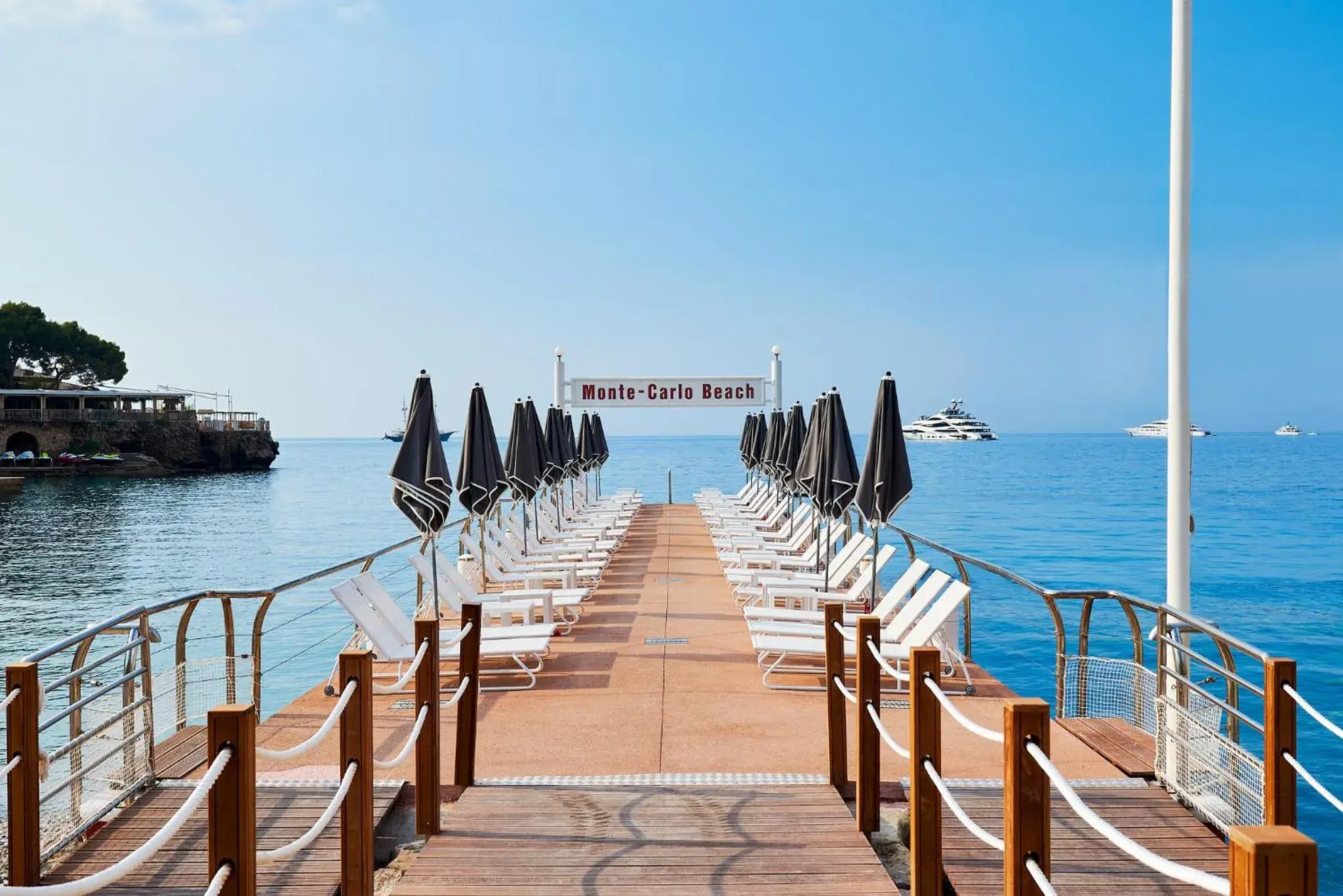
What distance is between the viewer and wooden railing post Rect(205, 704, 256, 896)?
2299 millimetres

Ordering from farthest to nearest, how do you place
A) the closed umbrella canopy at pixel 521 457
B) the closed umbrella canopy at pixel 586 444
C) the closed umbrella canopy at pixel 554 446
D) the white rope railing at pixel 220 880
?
the closed umbrella canopy at pixel 586 444 < the closed umbrella canopy at pixel 554 446 < the closed umbrella canopy at pixel 521 457 < the white rope railing at pixel 220 880

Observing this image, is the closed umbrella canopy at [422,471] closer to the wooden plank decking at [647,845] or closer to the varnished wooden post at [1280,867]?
the wooden plank decking at [647,845]

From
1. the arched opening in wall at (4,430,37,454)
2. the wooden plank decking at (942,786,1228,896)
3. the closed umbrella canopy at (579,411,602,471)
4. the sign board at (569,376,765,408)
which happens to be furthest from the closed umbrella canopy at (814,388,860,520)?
the arched opening in wall at (4,430,37,454)

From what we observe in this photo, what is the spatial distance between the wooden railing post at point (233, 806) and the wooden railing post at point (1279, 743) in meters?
3.08

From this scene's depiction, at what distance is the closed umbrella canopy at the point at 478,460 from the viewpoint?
8.66 metres

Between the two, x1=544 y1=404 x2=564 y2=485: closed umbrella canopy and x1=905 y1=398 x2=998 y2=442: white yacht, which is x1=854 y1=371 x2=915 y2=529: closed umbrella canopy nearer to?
x1=544 y1=404 x2=564 y2=485: closed umbrella canopy

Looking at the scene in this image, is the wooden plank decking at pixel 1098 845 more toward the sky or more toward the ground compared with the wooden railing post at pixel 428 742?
more toward the ground

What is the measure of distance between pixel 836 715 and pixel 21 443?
69.9 metres

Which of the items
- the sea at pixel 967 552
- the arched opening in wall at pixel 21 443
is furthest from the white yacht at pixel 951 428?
the arched opening in wall at pixel 21 443

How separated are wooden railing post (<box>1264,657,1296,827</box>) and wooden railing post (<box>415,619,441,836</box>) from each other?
290cm

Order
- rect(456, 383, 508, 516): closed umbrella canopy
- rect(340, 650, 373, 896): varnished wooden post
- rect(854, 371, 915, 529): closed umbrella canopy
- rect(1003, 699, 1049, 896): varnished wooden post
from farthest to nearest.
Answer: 1. rect(456, 383, 508, 516): closed umbrella canopy
2. rect(854, 371, 915, 529): closed umbrella canopy
3. rect(340, 650, 373, 896): varnished wooden post
4. rect(1003, 699, 1049, 896): varnished wooden post

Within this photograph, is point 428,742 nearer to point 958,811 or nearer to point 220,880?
point 220,880

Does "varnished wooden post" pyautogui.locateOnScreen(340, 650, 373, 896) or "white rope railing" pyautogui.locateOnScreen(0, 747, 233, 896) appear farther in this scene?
"varnished wooden post" pyautogui.locateOnScreen(340, 650, 373, 896)

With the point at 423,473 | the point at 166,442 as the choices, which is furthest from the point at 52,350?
the point at 423,473
